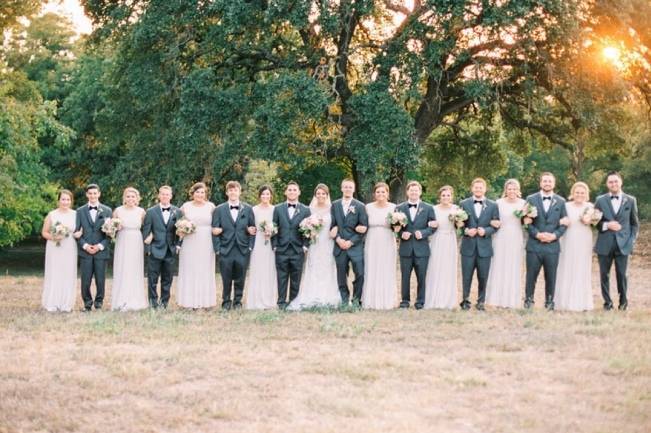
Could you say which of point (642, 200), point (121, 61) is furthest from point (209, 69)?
point (642, 200)

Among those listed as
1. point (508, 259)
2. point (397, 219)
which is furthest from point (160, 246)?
point (508, 259)

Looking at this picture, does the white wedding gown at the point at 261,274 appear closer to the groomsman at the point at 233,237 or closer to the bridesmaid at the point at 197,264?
the groomsman at the point at 233,237

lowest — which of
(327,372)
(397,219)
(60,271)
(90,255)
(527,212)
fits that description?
(327,372)

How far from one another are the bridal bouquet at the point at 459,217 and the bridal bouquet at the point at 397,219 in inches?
27.8

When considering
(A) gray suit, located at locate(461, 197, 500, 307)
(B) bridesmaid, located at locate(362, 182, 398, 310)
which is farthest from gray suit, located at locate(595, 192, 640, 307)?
(B) bridesmaid, located at locate(362, 182, 398, 310)

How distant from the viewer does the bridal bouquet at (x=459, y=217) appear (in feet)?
40.9

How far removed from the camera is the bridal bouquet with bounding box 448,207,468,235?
12.5 meters

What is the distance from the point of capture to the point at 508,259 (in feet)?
41.7

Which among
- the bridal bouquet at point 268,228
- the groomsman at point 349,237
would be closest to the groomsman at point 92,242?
the bridal bouquet at point 268,228

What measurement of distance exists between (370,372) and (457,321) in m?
3.51

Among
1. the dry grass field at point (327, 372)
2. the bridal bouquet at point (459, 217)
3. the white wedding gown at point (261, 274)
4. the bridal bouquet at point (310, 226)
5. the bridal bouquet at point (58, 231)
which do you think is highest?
the bridal bouquet at point (459, 217)

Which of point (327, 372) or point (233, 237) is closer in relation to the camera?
point (327, 372)

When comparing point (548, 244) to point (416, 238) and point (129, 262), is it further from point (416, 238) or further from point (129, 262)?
point (129, 262)

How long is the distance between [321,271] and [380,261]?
0.94 m
